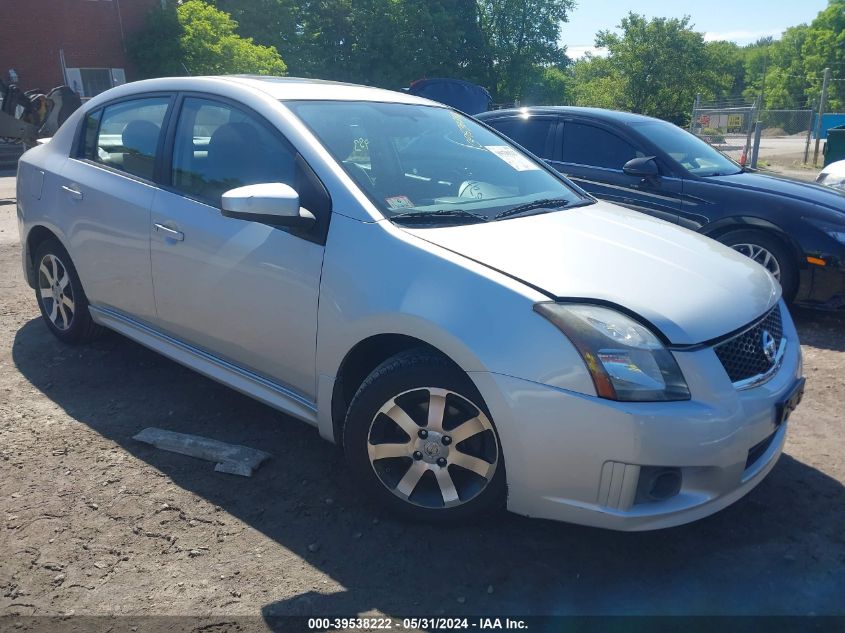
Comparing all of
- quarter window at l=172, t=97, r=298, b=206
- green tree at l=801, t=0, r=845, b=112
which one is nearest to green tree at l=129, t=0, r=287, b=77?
quarter window at l=172, t=97, r=298, b=206

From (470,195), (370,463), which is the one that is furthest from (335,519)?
(470,195)

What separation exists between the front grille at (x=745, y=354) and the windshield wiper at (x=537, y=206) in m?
1.07

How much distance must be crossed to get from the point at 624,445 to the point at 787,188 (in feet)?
14.0

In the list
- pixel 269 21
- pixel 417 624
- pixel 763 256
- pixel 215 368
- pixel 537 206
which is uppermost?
pixel 269 21

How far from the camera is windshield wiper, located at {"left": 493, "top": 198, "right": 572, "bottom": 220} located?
3.13 metres

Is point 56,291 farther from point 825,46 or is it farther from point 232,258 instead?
point 825,46

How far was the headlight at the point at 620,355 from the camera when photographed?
2.31 m

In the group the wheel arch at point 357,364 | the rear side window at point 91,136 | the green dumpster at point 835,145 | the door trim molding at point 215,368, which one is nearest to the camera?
the wheel arch at point 357,364

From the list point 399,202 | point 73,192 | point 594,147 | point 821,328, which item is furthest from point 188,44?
point 399,202

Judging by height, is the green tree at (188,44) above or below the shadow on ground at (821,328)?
above

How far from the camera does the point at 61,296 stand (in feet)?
14.7

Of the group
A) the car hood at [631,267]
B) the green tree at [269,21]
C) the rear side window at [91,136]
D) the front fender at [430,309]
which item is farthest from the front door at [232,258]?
the green tree at [269,21]

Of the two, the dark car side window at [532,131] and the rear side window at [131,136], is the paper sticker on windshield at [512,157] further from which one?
the dark car side window at [532,131]

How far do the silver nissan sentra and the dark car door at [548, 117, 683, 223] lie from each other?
2388 mm
